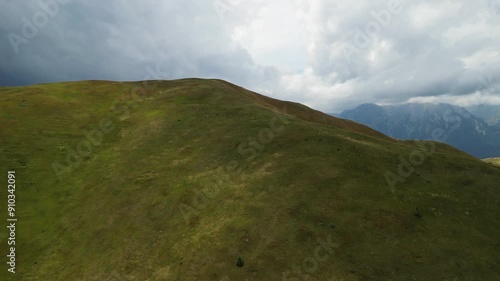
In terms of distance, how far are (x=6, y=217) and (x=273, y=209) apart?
111ft

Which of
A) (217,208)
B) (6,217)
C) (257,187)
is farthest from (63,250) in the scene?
(257,187)

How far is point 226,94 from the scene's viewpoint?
84125 mm

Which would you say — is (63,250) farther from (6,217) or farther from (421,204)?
(421,204)
